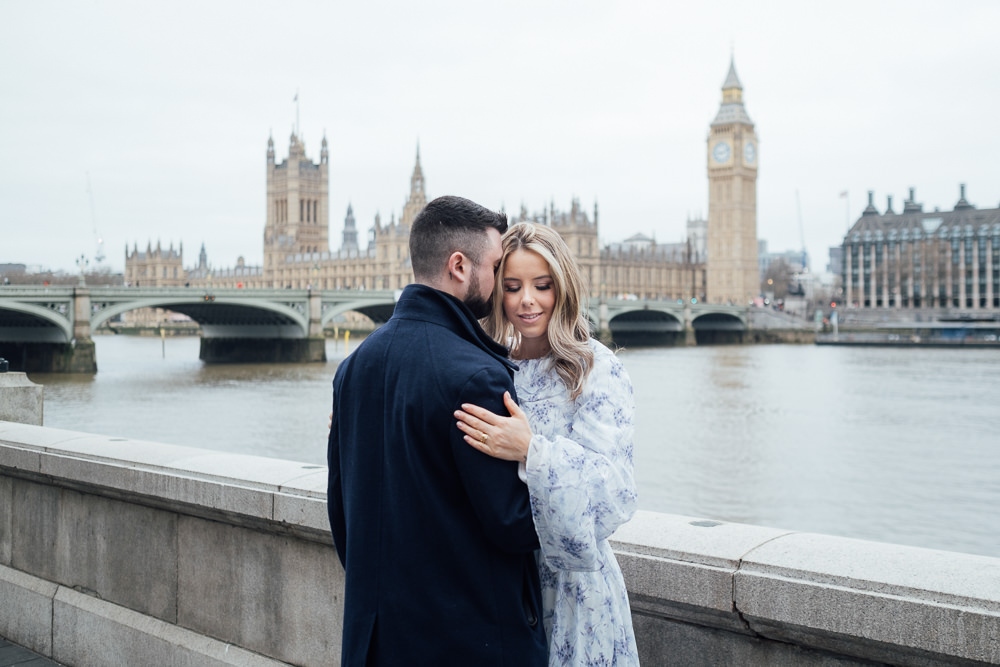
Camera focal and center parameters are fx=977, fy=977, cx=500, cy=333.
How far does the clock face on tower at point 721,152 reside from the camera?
77938 millimetres

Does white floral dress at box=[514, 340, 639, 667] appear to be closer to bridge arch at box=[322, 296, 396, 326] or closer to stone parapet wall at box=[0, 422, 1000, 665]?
stone parapet wall at box=[0, 422, 1000, 665]

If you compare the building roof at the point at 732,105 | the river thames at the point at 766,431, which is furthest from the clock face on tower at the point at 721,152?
the river thames at the point at 766,431

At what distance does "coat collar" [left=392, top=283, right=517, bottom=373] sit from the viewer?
147 centimetres

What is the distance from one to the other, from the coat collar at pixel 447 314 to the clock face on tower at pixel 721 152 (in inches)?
3133

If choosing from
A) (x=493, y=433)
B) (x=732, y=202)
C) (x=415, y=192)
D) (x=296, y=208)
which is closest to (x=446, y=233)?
(x=493, y=433)

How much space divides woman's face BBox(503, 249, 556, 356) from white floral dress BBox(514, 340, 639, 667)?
8cm

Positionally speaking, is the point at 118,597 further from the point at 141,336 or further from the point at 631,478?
the point at 141,336

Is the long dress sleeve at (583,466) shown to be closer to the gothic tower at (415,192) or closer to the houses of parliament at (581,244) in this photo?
the houses of parliament at (581,244)

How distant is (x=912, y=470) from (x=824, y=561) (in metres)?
10.8

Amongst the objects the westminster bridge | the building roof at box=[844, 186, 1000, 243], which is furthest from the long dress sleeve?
the building roof at box=[844, 186, 1000, 243]

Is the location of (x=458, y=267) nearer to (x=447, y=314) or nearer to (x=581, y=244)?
(x=447, y=314)

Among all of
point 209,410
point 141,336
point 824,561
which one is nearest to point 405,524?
point 824,561

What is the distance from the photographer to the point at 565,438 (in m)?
1.47

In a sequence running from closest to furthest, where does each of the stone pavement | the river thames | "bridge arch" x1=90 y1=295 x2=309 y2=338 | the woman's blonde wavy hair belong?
1. the woman's blonde wavy hair
2. the stone pavement
3. the river thames
4. "bridge arch" x1=90 y1=295 x2=309 y2=338
